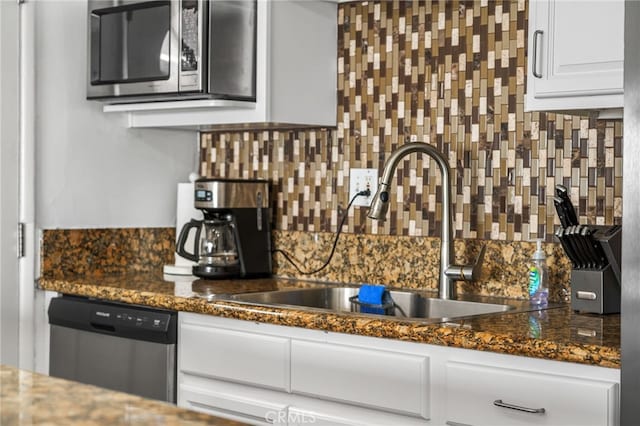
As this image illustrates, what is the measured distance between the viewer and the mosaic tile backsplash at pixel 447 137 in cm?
283

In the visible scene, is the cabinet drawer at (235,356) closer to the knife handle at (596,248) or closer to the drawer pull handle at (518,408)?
the drawer pull handle at (518,408)

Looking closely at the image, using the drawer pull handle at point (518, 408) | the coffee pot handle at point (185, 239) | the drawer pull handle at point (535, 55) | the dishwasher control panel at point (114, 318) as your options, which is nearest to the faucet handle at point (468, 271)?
the drawer pull handle at point (535, 55)

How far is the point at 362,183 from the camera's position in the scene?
3.35 m

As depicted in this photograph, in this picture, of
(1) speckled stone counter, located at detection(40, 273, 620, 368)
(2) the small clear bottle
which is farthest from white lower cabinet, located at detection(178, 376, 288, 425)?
(2) the small clear bottle

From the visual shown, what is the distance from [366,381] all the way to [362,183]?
1056mm

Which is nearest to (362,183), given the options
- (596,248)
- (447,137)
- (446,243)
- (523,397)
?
(447,137)

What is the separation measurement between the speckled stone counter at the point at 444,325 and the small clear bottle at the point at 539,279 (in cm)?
9

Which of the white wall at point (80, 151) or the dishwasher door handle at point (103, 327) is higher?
the white wall at point (80, 151)

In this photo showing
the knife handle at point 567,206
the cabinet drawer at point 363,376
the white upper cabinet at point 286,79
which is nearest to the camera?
the cabinet drawer at point 363,376

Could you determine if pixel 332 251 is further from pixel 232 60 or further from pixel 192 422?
pixel 192 422

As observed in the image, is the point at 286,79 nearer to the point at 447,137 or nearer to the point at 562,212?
the point at 447,137

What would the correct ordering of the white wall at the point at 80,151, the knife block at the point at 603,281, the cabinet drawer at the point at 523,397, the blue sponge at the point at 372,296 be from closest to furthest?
1. the cabinet drawer at the point at 523,397
2. the knife block at the point at 603,281
3. the blue sponge at the point at 372,296
4. the white wall at the point at 80,151

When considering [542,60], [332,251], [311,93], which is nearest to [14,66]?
[311,93]

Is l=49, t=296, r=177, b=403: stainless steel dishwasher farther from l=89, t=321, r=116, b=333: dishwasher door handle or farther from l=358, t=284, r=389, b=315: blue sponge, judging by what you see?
l=358, t=284, r=389, b=315: blue sponge
